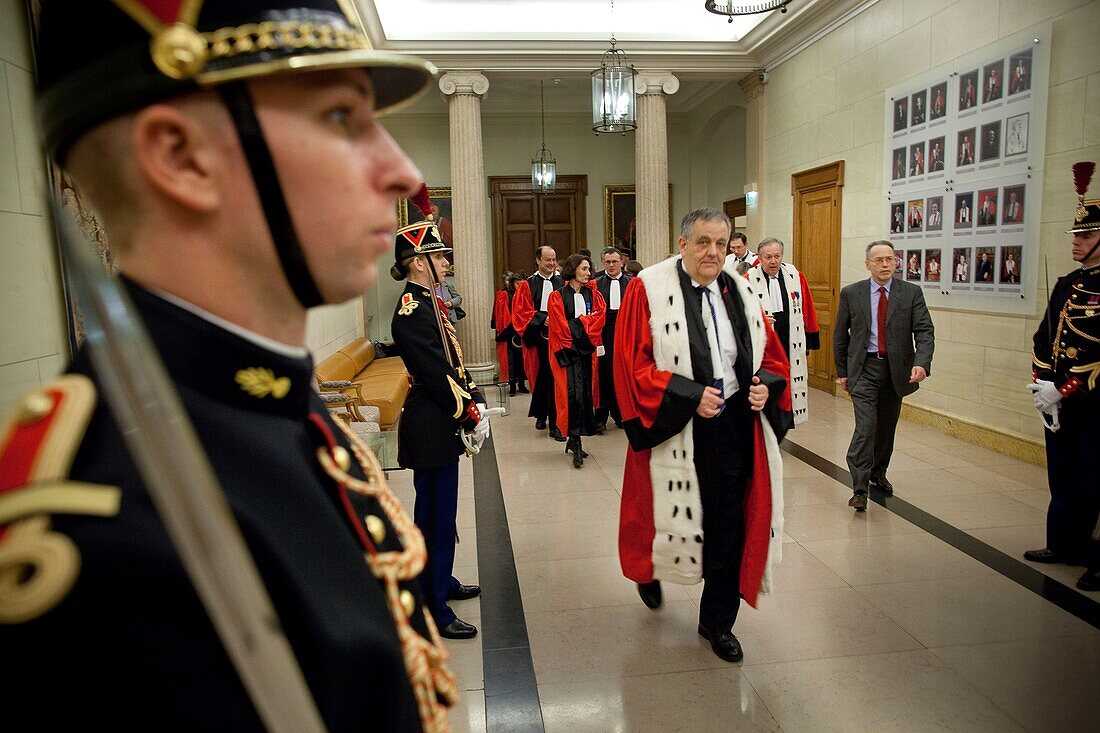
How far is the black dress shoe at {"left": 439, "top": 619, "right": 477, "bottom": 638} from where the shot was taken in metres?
3.07

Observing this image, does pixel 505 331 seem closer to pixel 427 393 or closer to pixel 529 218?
pixel 529 218

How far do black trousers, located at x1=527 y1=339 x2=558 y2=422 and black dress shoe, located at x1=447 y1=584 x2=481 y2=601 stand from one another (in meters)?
3.61

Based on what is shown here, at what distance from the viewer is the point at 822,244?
9.00m

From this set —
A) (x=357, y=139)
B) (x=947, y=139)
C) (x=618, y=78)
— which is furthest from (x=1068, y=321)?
(x=618, y=78)

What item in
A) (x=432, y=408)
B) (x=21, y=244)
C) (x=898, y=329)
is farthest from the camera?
(x=898, y=329)

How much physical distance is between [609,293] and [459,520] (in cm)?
289

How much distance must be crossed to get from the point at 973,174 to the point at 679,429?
505cm

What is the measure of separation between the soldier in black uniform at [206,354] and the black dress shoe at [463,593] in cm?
284

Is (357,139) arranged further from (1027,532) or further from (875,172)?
(875,172)

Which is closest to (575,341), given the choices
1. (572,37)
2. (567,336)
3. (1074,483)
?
(567,336)

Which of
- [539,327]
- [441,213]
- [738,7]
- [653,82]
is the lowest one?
[539,327]

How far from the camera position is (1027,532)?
4094 millimetres

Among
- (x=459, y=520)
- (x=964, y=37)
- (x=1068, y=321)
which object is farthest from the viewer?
(x=964, y=37)

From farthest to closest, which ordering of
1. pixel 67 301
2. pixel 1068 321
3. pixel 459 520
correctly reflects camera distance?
pixel 459 520 → pixel 1068 321 → pixel 67 301
